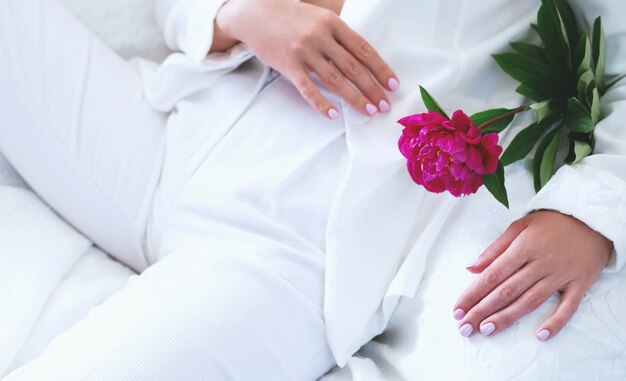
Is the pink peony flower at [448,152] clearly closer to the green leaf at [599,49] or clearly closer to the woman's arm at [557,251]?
the woman's arm at [557,251]

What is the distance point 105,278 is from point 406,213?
432mm

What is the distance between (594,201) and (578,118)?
0.45ft

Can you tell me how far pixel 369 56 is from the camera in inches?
36.4

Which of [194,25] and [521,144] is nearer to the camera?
[521,144]

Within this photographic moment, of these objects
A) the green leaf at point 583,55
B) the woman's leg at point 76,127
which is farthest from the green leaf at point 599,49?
the woman's leg at point 76,127

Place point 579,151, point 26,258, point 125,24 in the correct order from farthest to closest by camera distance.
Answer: point 125,24, point 26,258, point 579,151

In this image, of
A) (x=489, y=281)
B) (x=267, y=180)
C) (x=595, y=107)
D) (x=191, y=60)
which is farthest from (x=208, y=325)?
(x=595, y=107)

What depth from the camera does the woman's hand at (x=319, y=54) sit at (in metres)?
0.93

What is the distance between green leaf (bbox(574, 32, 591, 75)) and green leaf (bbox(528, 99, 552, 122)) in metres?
0.06

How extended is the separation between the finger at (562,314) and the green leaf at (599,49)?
29 cm

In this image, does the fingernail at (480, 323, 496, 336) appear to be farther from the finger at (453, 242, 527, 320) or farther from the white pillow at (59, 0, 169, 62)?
the white pillow at (59, 0, 169, 62)

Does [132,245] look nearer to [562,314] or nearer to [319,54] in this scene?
[319,54]

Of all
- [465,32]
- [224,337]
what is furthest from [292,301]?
[465,32]

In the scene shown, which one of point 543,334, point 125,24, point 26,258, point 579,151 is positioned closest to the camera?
point 543,334
